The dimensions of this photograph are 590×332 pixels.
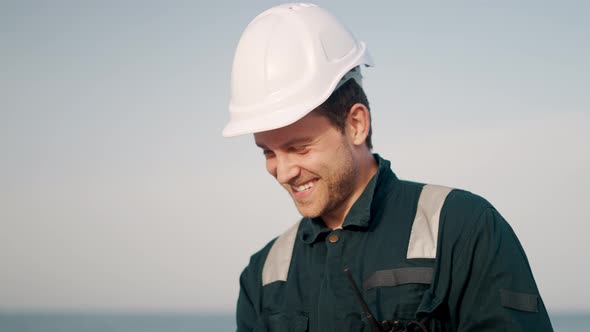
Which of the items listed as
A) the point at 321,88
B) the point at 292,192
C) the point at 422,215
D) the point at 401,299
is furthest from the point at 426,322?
the point at 321,88

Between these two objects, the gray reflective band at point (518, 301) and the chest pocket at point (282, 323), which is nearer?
the gray reflective band at point (518, 301)

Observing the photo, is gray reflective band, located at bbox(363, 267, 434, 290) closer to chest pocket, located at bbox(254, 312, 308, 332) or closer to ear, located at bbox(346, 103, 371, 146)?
chest pocket, located at bbox(254, 312, 308, 332)

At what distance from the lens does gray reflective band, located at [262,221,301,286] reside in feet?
10.4

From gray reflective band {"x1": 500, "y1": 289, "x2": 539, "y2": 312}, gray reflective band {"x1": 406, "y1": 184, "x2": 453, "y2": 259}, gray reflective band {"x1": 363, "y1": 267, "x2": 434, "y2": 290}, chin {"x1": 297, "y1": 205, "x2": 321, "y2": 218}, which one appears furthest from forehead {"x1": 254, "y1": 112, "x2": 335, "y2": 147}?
gray reflective band {"x1": 500, "y1": 289, "x2": 539, "y2": 312}

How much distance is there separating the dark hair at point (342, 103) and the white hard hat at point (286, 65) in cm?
4

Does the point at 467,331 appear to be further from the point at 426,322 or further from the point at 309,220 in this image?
the point at 309,220

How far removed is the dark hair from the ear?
0.08 feet

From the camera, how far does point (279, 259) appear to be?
322 centimetres

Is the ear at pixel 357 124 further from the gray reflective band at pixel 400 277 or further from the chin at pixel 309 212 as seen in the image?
the gray reflective band at pixel 400 277

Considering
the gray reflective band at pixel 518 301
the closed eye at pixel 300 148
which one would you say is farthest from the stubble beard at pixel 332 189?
the gray reflective band at pixel 518 301

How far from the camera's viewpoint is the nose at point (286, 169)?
2.85 m

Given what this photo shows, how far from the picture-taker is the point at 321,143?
2.88m

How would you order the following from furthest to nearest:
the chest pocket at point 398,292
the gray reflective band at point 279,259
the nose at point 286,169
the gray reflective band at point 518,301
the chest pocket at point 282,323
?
the gray reflective band at point 279,259, the chest pocket at point 282,323, the nose at point 286,169, the chest pocket at point 398,292, the gray reflective band at point 518,301

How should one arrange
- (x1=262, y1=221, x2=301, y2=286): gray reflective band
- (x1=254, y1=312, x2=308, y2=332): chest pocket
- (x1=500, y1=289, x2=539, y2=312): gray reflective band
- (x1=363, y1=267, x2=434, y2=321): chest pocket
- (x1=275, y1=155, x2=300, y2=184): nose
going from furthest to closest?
1. (x1=262, y1=221, x2=301, y2=286): gray reflective band
2. (x1=254, y1=312, x2=308, y2=332): chest pocket
3. (x1=275, y1=155, x2=300, y2=184): nose
4. (x1=363, y1=267, x2=434, y2=321): chest pocket
5. (x1=500, y1=289, x2=539, y2=312): gray reflective band
